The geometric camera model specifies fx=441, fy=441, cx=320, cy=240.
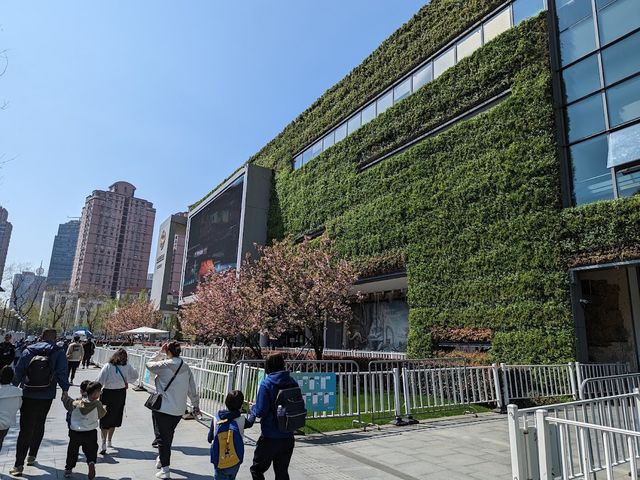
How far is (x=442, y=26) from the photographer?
66.3ft

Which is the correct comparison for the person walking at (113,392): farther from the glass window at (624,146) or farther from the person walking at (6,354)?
the glass window at (624,146)

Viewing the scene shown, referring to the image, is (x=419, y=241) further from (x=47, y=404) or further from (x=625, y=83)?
(x=47, y=404)

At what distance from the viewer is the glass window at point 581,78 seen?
1414 cm

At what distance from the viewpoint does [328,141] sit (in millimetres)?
28453

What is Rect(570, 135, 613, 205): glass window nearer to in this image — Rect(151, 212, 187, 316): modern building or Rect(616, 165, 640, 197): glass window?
Rect(616, 165, 640, 197): glass window

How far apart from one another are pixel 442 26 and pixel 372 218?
30.8 ft

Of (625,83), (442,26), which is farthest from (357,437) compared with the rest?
(442,26)

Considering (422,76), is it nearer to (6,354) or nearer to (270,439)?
(6,354)

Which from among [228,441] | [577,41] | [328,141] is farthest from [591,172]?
[328,141]

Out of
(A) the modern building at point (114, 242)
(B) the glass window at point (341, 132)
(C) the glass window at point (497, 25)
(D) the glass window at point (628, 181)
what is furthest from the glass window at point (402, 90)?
(A) the modern building at point (114, 242)

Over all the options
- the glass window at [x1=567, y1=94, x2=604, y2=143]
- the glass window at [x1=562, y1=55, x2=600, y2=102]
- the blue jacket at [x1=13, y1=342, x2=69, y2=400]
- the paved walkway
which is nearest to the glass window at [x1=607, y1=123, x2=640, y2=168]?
the glass window at [x1=567, y1=94, x2=604, y2=143]

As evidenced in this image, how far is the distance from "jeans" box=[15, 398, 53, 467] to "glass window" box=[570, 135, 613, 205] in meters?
14.5

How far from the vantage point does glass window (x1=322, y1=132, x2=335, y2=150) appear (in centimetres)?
2799

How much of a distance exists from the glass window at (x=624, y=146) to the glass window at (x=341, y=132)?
51.4 feet
